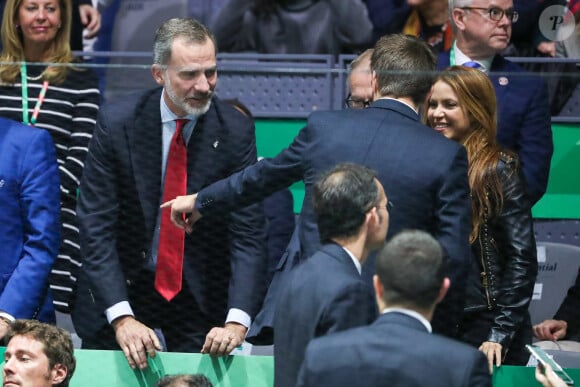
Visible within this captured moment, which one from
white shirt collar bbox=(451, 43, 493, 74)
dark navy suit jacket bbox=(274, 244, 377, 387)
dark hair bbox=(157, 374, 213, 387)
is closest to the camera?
dark navy suit jacket bbox=(274, 244, 377, 387)

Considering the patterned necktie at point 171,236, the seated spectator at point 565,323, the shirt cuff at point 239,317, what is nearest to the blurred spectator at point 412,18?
the seated spectator at point 565,323

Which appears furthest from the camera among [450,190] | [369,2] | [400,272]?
[369,2]

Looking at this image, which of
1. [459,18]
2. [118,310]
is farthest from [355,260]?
[459,18]

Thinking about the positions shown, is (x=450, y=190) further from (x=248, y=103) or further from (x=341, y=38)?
(x=341, y=38)

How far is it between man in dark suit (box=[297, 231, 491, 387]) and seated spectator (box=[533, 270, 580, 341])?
1.41m

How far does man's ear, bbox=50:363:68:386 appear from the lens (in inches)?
147

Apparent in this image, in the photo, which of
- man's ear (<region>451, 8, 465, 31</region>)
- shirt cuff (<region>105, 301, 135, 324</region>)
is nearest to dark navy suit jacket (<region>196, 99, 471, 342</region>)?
shirt cuff (<region>105, 301, 135, 324</region>)

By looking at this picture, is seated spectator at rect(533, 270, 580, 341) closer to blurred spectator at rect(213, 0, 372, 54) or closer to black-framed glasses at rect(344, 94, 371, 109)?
black-framed glasses at rect(344, 94, 371, 109)

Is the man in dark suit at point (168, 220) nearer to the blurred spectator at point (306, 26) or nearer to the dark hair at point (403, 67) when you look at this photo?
the dark hair at point (403, 67)

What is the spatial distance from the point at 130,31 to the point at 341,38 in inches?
49.9

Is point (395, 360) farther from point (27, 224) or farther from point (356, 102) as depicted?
point (27, 224)

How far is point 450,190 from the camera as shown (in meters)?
3.36

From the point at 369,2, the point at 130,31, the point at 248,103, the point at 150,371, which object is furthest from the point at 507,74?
the point at 130,31

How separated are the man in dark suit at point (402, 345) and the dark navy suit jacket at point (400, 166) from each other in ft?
1.91
